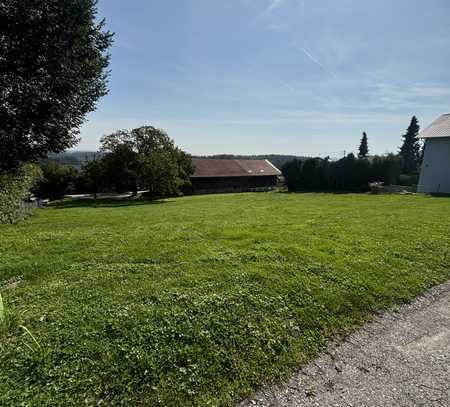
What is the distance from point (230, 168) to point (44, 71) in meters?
43.4

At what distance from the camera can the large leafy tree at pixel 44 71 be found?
802 centimetres

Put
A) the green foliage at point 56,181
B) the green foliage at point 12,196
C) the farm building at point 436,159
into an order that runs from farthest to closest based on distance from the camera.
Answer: the green foliage at point 56,181
the farm building at point 436,159
the green foliage at point 12,196

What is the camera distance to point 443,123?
29281mm

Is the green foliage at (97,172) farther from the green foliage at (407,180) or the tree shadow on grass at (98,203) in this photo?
the green foliage at (407,180)

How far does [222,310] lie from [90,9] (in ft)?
34.4

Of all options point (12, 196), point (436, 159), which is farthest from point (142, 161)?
point (436, 159)

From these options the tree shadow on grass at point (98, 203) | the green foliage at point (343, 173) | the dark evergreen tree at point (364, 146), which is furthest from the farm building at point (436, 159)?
the dark evergreen tree at point (364, 146)

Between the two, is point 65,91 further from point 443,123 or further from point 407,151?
point 407,151

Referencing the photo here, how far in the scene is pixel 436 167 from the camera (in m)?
28.3

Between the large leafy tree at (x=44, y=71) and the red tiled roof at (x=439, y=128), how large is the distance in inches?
1249

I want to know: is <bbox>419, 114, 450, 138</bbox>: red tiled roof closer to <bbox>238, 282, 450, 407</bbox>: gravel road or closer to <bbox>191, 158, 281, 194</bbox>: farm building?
<bbox>191, 158, 281, 194</bbox>: farm building

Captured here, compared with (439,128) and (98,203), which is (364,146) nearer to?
(439,128)

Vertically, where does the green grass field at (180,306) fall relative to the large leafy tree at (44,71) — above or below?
below

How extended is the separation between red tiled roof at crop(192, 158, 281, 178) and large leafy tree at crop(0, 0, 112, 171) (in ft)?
113
